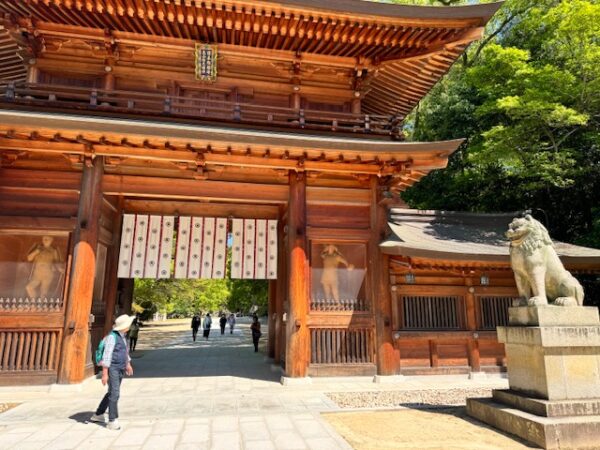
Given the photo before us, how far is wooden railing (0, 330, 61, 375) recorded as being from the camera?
26.3 feet

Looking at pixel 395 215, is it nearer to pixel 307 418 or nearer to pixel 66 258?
pixel 307 418

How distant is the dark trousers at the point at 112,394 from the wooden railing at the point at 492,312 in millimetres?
8888

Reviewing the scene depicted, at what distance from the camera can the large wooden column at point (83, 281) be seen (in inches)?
314

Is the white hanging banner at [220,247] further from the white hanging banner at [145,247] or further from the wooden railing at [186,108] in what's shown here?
the wooden railing at [186,108]

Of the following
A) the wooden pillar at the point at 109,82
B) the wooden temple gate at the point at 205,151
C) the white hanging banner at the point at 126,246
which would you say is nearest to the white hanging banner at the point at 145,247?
the white hanging banner at the point at 126,246

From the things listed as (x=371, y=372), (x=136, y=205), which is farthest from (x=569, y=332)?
(x=136, y=205)

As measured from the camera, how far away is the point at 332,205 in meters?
9.98

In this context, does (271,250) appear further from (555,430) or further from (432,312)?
(555,430)

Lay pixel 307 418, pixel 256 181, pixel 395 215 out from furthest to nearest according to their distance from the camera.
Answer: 1. pixel 395 215
2. pixel 256 181
3. pixel 307 418

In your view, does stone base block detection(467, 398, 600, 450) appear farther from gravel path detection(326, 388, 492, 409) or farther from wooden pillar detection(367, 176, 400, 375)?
wooden pillar detection(367, 176, 400, 375)

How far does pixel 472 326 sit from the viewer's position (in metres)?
10.0

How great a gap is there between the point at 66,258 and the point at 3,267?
1380mm

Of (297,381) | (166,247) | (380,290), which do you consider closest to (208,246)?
(166,247)

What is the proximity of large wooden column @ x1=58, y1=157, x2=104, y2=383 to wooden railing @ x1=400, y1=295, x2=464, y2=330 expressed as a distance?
7632mm
